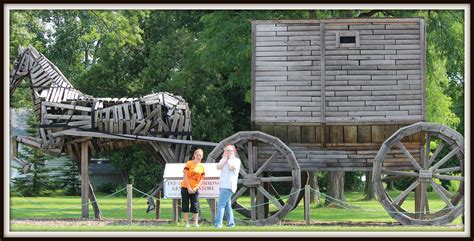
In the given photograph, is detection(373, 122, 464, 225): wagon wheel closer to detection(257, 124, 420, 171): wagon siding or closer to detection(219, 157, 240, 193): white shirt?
detection(257, 124, 420, 171): wagon siding

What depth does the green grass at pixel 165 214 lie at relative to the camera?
26.0 metres

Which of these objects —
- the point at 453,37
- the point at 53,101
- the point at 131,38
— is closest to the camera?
the point at 53,101

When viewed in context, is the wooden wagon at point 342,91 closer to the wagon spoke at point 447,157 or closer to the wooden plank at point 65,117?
the wagon spoke at point 447,157

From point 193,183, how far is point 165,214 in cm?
1078

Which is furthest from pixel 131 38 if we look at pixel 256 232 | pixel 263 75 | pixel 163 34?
pixel 256 232

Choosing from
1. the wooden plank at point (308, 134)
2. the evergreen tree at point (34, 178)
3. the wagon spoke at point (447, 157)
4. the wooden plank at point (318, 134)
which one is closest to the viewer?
the wagon spoke at point (447, 157)

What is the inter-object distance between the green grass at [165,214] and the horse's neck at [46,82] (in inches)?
124

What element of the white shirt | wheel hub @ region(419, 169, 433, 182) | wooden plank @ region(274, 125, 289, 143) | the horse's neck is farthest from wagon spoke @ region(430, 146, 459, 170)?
the horse's neck

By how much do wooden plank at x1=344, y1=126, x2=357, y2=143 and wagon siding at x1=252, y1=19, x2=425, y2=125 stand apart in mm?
326

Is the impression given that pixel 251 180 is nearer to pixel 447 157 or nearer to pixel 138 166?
pixel 447 157

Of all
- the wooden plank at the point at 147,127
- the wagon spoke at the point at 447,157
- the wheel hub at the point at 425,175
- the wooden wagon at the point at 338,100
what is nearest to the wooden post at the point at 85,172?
the wooden plank at the point at 147,127

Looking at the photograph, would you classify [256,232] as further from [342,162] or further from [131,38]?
[131,38]

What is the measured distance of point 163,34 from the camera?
2119 inches

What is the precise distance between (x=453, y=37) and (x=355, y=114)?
10.2 metres
